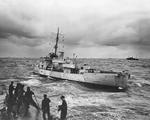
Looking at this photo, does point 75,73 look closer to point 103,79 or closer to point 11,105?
point 103,79

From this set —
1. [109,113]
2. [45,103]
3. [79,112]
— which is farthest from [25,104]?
[109,113]

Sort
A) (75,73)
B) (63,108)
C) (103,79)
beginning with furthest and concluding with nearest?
(75,73) < (103,79) < (63,108)

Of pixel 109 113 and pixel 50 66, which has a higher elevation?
pixel 50 66

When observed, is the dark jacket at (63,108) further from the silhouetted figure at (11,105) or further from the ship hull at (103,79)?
the ship hull at (103,79)

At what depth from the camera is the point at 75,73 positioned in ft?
106

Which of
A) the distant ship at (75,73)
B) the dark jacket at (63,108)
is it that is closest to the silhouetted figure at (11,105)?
the dark jacket at (63,108)

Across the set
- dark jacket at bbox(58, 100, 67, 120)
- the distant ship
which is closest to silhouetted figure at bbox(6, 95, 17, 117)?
dark jacket at bbox(58, 100, 67, 120)

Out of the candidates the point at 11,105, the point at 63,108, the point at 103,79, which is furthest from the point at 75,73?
the point at 63,108

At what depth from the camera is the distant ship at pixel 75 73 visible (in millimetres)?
27453

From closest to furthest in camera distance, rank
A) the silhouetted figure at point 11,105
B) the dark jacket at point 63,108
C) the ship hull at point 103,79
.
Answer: the dark jacket at point 63,108, the silhouetted figure at point 11,105, the ship hull at point 103,79

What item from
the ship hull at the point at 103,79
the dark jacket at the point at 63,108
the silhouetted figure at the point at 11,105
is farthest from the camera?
the ship hull at the point at 103,79

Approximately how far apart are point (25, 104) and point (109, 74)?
60.9 ft

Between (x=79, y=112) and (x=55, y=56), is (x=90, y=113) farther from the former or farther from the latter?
(x=55, y=56)

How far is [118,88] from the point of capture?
2764cm
